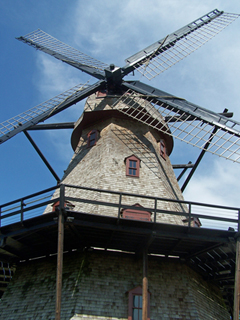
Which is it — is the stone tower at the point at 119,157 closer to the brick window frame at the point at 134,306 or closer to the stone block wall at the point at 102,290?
the stone block wall at the point at 102,290

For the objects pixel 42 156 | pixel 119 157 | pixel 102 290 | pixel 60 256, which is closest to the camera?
pixel 60 256

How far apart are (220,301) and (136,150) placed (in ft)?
23.3

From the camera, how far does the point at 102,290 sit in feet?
40.7

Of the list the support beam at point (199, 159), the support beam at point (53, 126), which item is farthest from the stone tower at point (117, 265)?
the support beam at point (53, 126)

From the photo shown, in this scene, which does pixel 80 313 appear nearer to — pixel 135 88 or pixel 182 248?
pixel 182 248

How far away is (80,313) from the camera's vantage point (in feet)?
38.5

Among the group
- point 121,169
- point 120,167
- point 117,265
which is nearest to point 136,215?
point 117,265

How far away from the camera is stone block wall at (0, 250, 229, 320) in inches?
477

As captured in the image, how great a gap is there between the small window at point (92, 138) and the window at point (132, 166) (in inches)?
88.7

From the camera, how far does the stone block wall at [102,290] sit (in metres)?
12.1

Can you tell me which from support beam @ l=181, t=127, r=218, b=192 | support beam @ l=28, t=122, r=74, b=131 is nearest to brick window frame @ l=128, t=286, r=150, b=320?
support beam @ l=181, t=127, r=218, b=192

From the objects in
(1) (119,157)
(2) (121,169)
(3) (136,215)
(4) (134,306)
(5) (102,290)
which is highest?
(1) (119,157)

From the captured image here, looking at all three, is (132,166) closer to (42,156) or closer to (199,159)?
(199,159)

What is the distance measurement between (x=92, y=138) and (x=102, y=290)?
7502 mm
